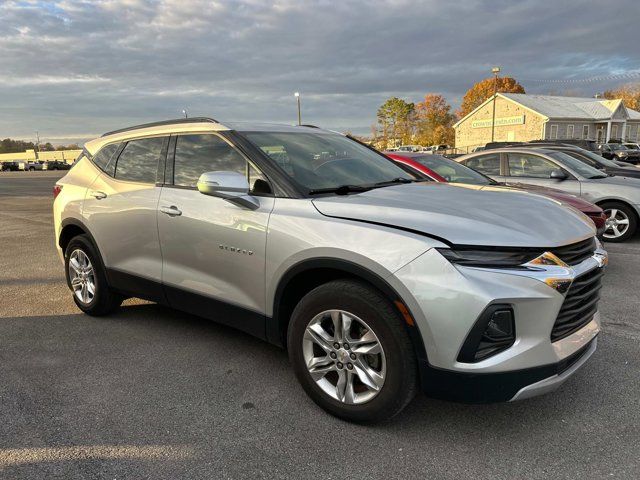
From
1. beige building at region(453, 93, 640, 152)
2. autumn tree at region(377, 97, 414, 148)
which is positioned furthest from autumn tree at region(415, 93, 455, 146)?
beige building at region(453, 93, 640, 152)

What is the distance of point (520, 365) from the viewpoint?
7.78 feet

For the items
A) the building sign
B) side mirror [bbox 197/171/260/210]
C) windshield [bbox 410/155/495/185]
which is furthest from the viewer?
the building sign

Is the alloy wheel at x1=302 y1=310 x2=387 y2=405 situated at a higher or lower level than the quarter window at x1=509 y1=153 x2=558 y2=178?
lower

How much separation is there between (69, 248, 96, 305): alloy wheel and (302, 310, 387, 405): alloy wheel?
8.77ft

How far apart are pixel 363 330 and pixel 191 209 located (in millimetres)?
1601

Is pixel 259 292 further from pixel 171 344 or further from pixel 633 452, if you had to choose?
pixel 633 452

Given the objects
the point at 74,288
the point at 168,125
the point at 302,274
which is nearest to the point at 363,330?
the point at 302,274

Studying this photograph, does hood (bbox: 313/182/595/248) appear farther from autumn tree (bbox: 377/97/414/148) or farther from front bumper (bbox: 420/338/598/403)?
autumn tree (bbox: 377/97/414/148)

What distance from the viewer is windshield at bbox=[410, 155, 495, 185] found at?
7.01 metres

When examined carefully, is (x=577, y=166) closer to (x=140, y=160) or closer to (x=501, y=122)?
(x=140, y=160)

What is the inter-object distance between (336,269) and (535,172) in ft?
22.5

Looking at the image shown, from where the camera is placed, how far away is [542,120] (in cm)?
5253

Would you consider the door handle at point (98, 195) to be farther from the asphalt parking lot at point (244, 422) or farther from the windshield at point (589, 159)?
the windshield at point (589, 159)

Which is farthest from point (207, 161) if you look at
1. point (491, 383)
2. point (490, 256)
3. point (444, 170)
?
point (444, 170)
